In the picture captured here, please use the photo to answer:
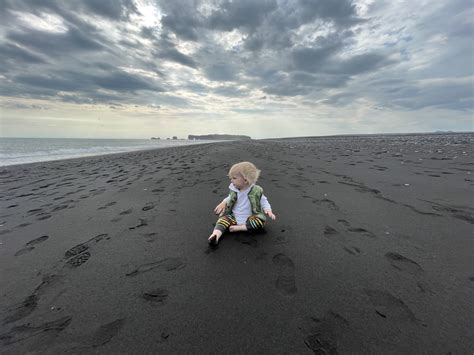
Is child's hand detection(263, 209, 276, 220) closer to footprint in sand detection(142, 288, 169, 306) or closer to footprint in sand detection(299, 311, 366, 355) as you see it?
footprint in sand detection(299, 311, 366, 355)

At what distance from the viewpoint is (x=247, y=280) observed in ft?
7.57

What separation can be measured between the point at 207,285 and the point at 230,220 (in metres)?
1.31

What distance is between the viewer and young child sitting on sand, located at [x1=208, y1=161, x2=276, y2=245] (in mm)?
3332

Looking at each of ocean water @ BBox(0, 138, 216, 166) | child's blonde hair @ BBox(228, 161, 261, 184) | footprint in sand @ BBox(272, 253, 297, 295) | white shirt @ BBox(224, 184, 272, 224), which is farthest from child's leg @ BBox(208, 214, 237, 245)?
ocean water @ BBox(0, 138, 216, 166)

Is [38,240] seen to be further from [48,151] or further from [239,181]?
[48,151]

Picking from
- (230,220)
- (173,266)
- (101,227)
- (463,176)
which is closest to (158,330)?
(173,266)

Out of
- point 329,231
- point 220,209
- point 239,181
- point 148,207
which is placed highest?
point 239,181

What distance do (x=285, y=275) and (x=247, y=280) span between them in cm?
45

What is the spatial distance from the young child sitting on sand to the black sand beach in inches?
8.7

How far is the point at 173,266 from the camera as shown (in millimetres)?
2604

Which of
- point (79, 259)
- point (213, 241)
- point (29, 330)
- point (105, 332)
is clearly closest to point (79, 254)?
point (79, 259)

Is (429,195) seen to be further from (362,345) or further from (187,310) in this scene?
(187,310)

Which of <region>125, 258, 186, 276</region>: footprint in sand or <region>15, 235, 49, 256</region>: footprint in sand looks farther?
<region>15, 235, 49, 256</region>: footprint in sand

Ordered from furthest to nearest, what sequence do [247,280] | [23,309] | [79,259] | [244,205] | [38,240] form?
[244,205] < [38,240] < [79,259] < [247,280] < [23,309]
